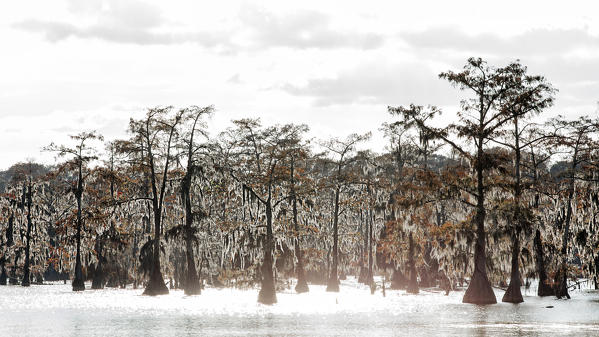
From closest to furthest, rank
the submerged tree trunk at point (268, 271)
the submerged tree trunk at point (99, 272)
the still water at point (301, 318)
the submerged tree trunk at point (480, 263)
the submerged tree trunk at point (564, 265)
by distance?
1. the still water at point (301, 318)
2. the submerged tree trunk at point (564, 265)
3. the submerged tree trunk at point (480, 263)
4. the submerged tree trunk at point (268, 271)
5. the submerged tree trunk at point (99, 272)

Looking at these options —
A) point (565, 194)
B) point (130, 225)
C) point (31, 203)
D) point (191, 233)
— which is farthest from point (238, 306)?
point (31, 203)

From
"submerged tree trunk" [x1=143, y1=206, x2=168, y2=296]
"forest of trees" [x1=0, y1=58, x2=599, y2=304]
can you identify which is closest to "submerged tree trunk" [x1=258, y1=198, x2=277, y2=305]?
"forest of trees" [x1=0, y1=58, x2=599, y2=304]

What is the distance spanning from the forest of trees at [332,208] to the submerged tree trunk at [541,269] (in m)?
0.07

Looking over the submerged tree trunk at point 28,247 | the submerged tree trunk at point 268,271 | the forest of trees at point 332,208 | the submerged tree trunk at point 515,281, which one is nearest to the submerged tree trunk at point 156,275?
the forest of trees at point 332,208

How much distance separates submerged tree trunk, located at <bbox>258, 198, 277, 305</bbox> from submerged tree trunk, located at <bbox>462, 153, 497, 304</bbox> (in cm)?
1027

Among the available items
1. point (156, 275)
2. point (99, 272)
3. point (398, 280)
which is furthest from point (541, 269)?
point (99, 272)

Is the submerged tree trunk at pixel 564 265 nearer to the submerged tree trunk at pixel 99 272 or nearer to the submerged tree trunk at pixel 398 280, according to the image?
the submerged tree trunk at pixel 398 280

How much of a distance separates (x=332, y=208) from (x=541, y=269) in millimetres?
26335

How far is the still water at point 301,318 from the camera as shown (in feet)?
74.1

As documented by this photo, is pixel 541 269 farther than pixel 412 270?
No

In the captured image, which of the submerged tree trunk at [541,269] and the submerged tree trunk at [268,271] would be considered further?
the submerged tree trunk at [541,269]

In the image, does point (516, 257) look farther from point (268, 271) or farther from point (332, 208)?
point (332, 208)

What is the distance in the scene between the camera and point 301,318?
28.9 m

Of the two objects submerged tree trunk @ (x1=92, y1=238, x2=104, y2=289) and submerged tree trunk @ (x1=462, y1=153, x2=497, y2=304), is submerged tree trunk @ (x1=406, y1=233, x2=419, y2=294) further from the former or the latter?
submerged tree trunk @ (x1=92, y1=238, x2=104, y2=289)
